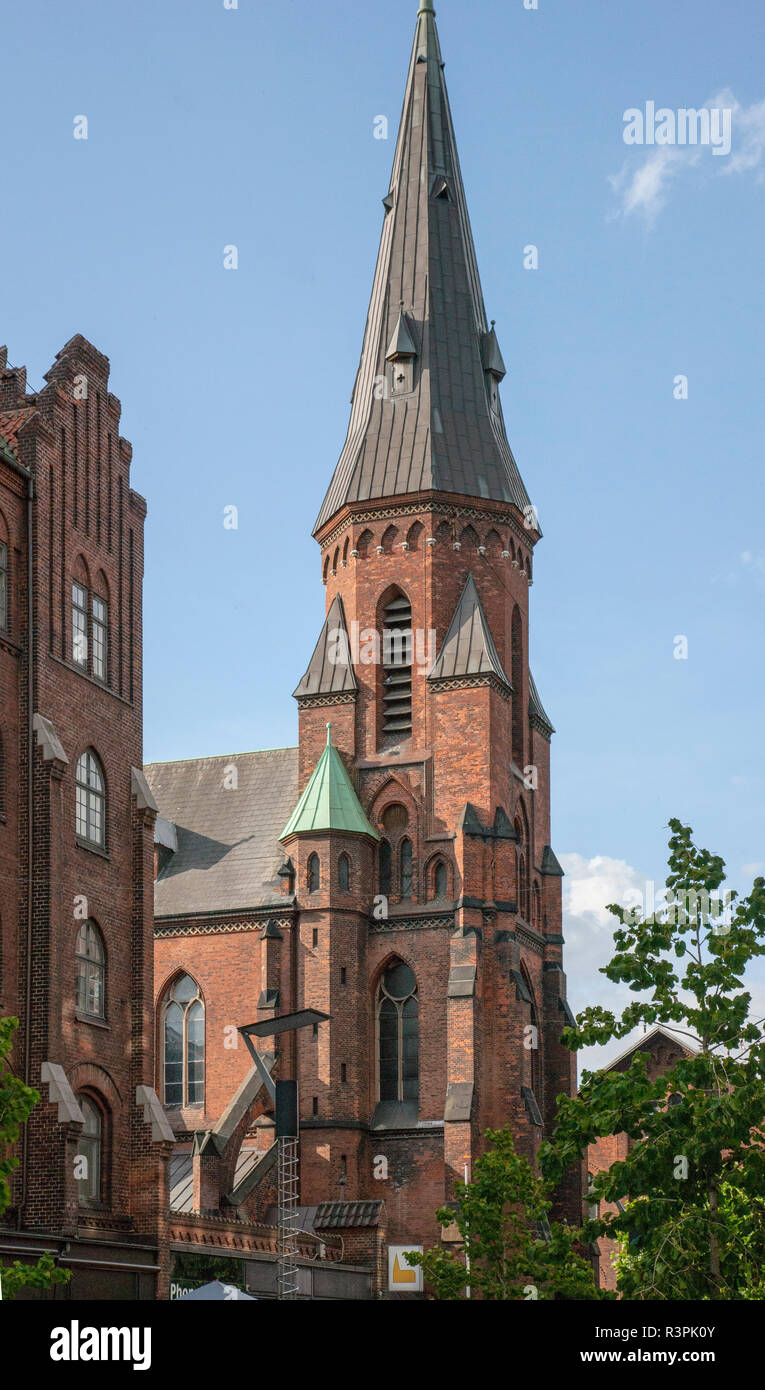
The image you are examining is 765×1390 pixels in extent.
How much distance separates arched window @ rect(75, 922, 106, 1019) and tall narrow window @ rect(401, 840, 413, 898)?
709 inches

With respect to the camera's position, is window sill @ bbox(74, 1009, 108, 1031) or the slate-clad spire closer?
window sill @ bbox(74, 1009, 108, 1031)

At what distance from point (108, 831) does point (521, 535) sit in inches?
976

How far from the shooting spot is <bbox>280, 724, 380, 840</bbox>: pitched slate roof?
55.6 m

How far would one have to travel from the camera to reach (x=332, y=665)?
5900 cm

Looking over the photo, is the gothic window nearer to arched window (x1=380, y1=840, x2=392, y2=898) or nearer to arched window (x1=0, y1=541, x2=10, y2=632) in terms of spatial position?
arched window (x1=380, y1=840, x2=392, y2=898)

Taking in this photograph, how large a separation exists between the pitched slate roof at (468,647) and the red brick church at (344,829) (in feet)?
0.31

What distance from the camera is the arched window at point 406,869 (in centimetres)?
5597

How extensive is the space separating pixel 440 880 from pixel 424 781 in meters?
2.97

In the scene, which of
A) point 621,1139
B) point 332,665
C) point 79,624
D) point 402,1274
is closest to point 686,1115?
point 79,624

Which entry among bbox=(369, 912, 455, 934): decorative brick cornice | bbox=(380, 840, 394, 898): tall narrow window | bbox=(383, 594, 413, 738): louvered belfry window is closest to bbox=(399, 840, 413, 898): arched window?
bbox=(380, 840, 394, 898): tall narrow window

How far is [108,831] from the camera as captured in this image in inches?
1566

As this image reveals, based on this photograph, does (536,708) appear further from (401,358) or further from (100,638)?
(100,638)

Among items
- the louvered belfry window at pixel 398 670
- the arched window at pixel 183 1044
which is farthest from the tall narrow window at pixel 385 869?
the arched window at pixel 183 1044
